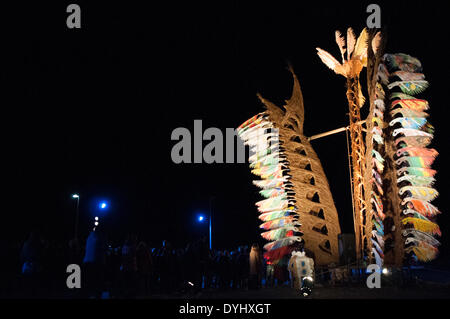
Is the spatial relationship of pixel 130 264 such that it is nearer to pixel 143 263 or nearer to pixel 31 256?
pixel 143 263

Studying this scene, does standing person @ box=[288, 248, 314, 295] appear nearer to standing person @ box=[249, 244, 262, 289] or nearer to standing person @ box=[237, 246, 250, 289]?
standing person @ box=[249, 244, 262, 289]

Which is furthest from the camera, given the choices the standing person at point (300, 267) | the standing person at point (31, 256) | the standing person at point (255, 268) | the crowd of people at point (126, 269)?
the standing person at point (255, 268)

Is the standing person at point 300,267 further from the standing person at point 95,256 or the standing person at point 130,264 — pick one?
the standing person at point 95,256

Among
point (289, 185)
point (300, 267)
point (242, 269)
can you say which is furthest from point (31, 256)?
point (289, 185)

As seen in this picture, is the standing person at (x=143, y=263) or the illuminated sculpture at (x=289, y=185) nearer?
the standing person at (x=143, y=263)

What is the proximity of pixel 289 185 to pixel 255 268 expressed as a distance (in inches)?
194

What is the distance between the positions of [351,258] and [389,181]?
13.8ft

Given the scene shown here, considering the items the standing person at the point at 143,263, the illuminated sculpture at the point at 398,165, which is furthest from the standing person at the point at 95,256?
the illuminated sculpture at the point at 398,165

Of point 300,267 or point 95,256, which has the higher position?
point 95,256

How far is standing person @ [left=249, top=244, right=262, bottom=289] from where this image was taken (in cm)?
1534

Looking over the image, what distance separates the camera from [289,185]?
18891mm

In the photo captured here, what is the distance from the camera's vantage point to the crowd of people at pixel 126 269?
1202 cm
